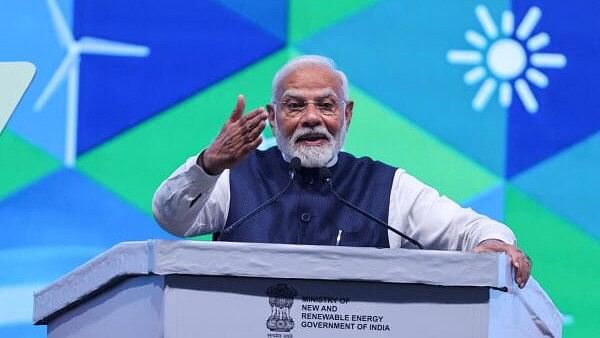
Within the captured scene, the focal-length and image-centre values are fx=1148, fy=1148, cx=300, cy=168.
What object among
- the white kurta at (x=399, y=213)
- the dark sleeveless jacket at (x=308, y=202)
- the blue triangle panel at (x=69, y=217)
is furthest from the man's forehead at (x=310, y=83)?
the blue triangle panel at (x=69, y=217)

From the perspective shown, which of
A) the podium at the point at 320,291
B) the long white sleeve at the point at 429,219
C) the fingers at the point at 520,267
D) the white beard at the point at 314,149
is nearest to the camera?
the podium at the point at 320,291

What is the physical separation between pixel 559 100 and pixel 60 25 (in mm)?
1566

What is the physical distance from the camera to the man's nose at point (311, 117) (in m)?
2.85

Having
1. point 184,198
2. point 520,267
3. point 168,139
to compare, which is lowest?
point 520,267

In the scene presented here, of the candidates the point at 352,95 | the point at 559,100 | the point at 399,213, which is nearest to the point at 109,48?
the point at 352,95

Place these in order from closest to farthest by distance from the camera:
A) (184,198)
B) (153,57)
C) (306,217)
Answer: (184,198) → (306,217) → (153,57)

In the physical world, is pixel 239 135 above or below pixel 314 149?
below

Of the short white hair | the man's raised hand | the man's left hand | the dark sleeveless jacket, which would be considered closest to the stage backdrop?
the dark sleeveless jacket

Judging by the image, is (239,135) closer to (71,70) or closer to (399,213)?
(399,213)

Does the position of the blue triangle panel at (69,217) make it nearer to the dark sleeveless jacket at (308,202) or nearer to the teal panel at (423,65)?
the dark sleeveless jacket at (308,202)

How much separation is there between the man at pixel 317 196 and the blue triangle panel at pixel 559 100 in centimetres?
64

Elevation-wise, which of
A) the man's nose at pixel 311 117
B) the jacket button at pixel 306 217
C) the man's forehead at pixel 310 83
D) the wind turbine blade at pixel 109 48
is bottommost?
the jacket button at pixel 306 217

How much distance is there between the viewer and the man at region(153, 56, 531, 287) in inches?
110

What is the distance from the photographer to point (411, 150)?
11.6 feet
